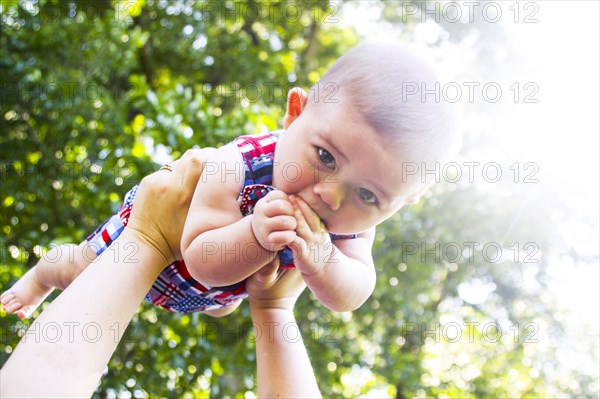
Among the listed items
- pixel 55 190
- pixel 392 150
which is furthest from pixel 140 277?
pixel 55 190

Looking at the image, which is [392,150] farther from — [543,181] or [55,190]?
[543,181]

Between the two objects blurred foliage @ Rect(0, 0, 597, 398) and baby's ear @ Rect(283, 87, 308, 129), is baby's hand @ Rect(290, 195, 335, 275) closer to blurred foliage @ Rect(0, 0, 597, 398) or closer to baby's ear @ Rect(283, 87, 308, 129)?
baby's ear @ Rect(283, 87, 308, 129)

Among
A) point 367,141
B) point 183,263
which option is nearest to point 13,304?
point 183,263

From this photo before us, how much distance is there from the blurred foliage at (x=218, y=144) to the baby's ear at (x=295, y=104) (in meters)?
2.30

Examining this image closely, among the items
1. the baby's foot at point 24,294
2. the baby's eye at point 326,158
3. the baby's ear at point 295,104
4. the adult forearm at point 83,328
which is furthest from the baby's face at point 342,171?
the baby's foot at point 24,294

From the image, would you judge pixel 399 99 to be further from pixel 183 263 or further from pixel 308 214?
pixel 183 263

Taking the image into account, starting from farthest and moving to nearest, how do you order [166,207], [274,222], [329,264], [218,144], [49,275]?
[218,144] < [49,275] < [166,207] < [329,264] < [274,222]

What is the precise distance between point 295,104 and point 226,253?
41 centimetres

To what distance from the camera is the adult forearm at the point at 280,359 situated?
4.77ft

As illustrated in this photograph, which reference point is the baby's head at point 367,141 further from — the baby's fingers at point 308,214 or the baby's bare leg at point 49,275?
the baby's bare leg at point 49,275

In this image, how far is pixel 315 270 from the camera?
3.96 ft

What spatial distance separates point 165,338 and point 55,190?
123cm

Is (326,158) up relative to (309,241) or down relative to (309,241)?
up

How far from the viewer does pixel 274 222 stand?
3.71 ft
